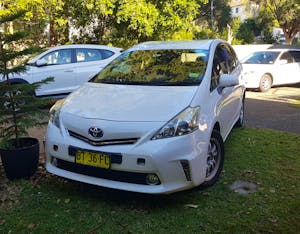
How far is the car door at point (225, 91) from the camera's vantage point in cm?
464

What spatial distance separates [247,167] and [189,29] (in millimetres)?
12215

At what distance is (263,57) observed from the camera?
1381 cm

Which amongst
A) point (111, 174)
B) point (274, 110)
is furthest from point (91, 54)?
point (111, 174)

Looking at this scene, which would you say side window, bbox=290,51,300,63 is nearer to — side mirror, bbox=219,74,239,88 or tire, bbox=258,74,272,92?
tire, bbox=258,74,272,92

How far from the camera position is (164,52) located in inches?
202

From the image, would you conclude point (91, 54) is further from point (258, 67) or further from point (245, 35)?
point (245, 35)

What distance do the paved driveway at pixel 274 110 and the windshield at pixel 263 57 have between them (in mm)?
1235

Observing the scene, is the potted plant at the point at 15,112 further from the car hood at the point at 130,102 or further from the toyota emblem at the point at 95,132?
the toyota emblem at the point at 95,132

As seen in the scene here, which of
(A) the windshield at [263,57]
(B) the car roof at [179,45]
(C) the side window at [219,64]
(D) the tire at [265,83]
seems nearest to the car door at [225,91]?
(C) the side window at [219,64]

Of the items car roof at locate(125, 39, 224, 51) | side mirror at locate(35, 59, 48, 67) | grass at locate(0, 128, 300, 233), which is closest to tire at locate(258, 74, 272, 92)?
side mirror at locate(35, 59, 48, 67)

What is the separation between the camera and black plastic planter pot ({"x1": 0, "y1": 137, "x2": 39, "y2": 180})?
4.27 meters

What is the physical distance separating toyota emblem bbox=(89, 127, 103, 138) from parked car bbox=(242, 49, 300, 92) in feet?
32.2

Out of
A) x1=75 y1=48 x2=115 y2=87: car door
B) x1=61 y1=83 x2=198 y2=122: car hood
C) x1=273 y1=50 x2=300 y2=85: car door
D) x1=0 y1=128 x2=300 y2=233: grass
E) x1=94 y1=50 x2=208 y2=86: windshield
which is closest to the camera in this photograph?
x1=0 y1=128 x2=300 y2=233: grass

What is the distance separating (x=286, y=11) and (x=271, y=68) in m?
16.0
